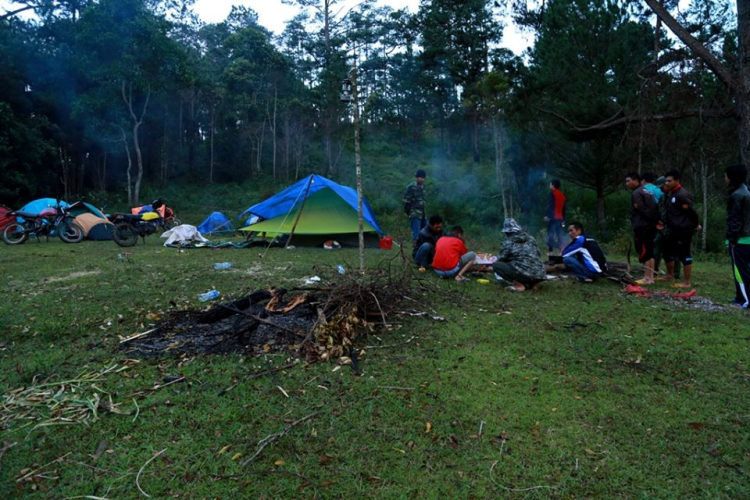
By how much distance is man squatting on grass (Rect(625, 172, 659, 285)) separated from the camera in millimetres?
6305

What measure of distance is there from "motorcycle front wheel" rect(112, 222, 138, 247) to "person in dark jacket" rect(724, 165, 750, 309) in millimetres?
11124

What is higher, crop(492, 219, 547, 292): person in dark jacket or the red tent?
the red tent

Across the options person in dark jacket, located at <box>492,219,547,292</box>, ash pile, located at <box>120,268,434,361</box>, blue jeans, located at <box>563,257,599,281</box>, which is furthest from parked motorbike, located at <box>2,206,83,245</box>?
blue jeans, located at <box>563,257,599,281</box>

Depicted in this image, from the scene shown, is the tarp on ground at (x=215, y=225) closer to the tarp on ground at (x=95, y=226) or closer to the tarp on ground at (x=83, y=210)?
the tarp on ground at (x=95, y=226)

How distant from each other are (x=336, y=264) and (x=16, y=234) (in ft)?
27.5

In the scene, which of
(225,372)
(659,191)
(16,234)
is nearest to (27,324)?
(225,372)

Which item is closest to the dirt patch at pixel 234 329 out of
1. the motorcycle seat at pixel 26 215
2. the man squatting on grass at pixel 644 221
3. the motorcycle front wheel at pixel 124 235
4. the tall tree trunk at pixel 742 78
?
the man squatting on grass at pixel 644 221

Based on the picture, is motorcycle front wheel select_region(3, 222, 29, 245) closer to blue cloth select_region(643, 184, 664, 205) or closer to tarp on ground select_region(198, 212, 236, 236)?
tarp on ground select_region(198, 212, 236, 236)

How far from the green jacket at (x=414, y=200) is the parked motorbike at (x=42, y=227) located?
834 centimetres

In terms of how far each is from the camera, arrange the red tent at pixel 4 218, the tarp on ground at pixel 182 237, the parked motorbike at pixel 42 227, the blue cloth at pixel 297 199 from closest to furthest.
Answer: the blue cloth at pixel 297 199, the tarp on ground at pixel 182 237, the parked motorbike at pixel 42 227, the red tent at pixel 4 218

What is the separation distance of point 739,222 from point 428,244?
3.80 metres

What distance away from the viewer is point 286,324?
420 centimetres

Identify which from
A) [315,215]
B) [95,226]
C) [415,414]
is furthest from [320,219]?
[415,414]

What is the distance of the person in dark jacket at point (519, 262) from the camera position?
6.11 m
